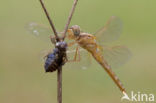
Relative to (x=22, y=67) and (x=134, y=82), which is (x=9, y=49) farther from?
(x=134, y=82)

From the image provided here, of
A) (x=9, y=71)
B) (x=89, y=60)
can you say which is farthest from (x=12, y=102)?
(x=89, y=60)

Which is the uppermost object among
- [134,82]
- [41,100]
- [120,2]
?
[41,100]

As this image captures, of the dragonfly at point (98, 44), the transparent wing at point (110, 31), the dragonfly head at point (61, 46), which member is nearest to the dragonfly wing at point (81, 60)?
the dragonfly at point (98, 44)

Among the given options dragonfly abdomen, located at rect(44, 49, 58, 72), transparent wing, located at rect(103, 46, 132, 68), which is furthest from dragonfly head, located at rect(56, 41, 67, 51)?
transparent wing, located at rect(103, 46, 132, 68)

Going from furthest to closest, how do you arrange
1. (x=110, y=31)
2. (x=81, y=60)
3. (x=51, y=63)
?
(x=110, y=31)
(x=81, y=60)
(x=51, y=63)

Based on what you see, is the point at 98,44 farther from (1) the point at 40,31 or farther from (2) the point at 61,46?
(2) the point at 61,46

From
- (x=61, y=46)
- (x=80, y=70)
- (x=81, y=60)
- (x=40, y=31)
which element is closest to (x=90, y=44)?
(x=81, y=60)

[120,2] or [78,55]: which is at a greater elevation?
[78,55]
